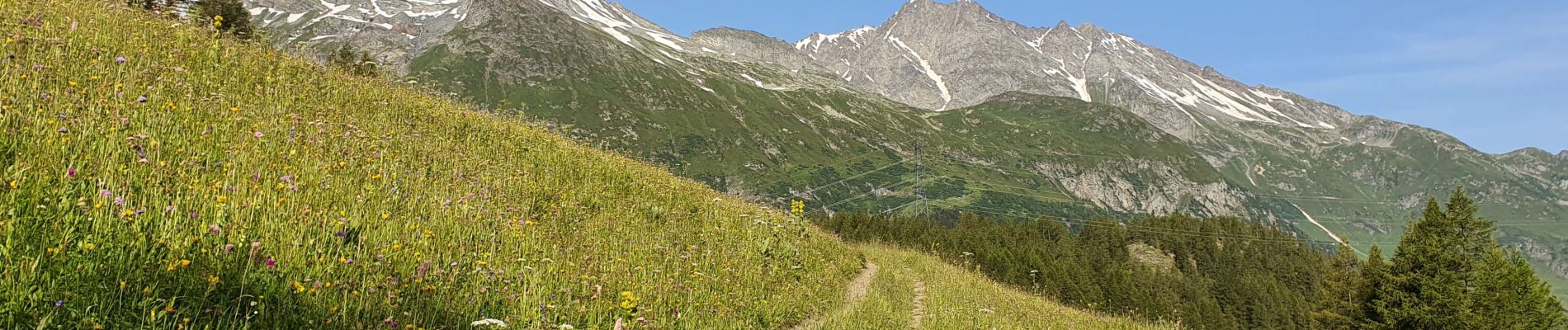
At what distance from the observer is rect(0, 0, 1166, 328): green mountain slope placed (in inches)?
160

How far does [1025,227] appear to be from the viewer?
144m

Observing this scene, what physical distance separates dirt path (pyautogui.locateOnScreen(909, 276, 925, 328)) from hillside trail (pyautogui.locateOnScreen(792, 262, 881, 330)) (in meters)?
0.86

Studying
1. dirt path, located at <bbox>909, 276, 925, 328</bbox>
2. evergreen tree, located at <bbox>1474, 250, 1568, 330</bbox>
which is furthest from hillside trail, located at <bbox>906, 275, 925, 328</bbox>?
evergreen tree, located at <bbox>1474, 250, 1568, 330</bbox>

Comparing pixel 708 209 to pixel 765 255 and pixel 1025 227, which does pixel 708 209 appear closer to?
pixel 765 255

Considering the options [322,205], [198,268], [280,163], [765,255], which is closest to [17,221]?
[198,268]

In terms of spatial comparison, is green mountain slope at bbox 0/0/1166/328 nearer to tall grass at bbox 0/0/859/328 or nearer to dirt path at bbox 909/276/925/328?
tall grass at bbox 0/0/859/328

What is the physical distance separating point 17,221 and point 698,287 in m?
6.09

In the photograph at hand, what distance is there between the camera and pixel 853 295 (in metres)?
13.5

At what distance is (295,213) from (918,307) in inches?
380

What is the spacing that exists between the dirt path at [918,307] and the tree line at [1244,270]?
4.60m

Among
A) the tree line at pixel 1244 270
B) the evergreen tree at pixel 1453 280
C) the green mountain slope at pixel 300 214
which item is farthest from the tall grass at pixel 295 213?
the evergreen tree at pixel 1453 280

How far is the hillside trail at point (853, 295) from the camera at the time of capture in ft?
34.1

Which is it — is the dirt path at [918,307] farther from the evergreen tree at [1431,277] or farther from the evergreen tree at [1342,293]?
the evergreen tree at [1342,293]

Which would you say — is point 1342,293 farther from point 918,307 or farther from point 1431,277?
point 918,307
